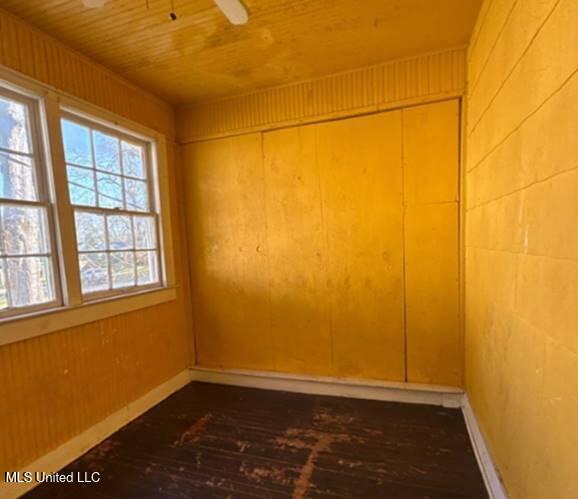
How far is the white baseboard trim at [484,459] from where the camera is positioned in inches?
58.5

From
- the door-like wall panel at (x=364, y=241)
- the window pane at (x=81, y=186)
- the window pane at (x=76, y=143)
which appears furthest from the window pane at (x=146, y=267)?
the door-like wall panel at (x=364, y=241)

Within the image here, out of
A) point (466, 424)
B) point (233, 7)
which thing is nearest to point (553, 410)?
point (466, 424)

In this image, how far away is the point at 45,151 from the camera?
1.88 metres

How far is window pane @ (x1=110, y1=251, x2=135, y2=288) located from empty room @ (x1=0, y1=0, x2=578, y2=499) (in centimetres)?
2

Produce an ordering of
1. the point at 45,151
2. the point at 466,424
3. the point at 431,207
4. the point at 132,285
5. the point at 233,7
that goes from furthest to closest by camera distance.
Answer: the point at 132,285 → the point at 431,207 → the point at 466,424 → the point at 45,151 → the point at 233,7

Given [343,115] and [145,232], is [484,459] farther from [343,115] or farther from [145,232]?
[145,232]

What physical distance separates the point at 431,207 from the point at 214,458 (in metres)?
2.32

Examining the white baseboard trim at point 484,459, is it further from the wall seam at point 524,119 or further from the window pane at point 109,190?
the window pane at point 109,190

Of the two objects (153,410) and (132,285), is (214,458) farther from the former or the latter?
(132,285)

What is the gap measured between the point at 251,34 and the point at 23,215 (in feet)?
5.85

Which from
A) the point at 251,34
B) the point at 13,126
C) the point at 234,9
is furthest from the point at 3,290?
the point at 251,34

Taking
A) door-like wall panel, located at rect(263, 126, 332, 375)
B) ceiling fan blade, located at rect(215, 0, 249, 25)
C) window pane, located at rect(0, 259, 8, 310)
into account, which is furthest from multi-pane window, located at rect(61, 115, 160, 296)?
ceiling fan blade, located at rect(215, 0, 249, 25)

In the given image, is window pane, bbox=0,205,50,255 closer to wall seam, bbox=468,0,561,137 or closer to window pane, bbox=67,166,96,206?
window pane, bbox=67,166,96,206

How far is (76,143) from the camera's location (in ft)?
6.91
